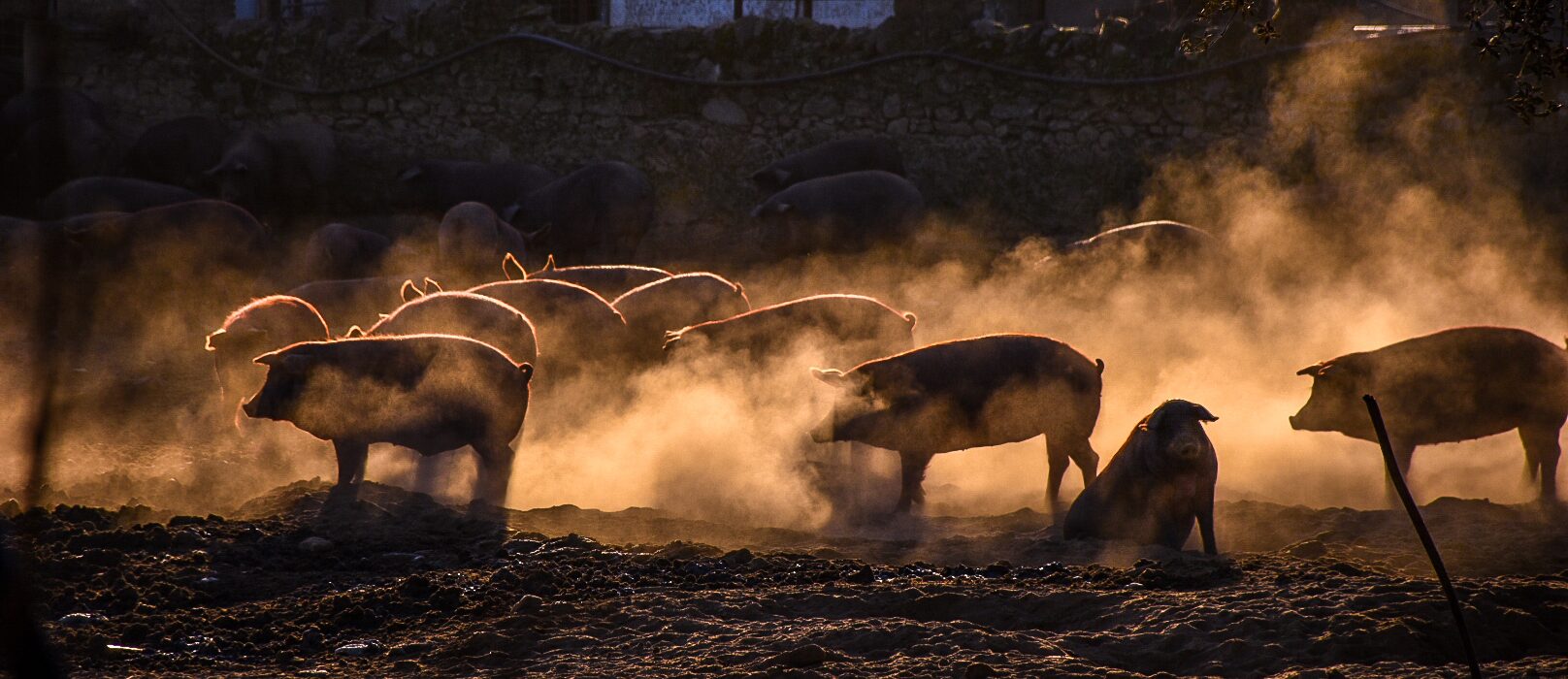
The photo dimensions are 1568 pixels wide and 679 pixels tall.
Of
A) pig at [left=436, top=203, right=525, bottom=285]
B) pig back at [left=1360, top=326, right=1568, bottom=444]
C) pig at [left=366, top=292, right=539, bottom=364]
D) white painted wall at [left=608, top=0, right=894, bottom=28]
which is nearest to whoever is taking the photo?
pig back at [left=1360, top=326, right=1568, bottom=444]

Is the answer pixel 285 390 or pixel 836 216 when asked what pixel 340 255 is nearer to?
pixel 836 216

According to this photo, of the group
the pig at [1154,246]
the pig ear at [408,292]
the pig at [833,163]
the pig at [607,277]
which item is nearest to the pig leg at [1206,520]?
the pig at [607,277]

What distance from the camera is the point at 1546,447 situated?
7.64 metres

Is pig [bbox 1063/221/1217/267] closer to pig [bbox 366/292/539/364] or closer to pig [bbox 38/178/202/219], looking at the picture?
pig [bbox 366/292/539/364]

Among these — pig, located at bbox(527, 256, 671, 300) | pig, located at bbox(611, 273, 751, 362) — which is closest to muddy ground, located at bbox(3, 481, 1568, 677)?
pig, located at bbox(611, 273, 751, 362)

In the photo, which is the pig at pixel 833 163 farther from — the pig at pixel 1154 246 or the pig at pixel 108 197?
the pig at pixel 108 197

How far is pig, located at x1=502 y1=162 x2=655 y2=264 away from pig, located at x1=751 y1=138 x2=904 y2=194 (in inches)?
56.9

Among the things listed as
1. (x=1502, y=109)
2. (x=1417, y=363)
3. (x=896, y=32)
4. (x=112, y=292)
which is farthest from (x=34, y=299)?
(x=1502, y=109)

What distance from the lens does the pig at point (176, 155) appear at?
1856 cm

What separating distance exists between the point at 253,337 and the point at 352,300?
83.8 inches

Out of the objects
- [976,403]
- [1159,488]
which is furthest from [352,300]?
[1159,488]

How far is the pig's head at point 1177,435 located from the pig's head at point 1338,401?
1.62 meters

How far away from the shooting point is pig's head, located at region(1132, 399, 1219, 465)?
6.45 meters

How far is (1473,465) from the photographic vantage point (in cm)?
870
